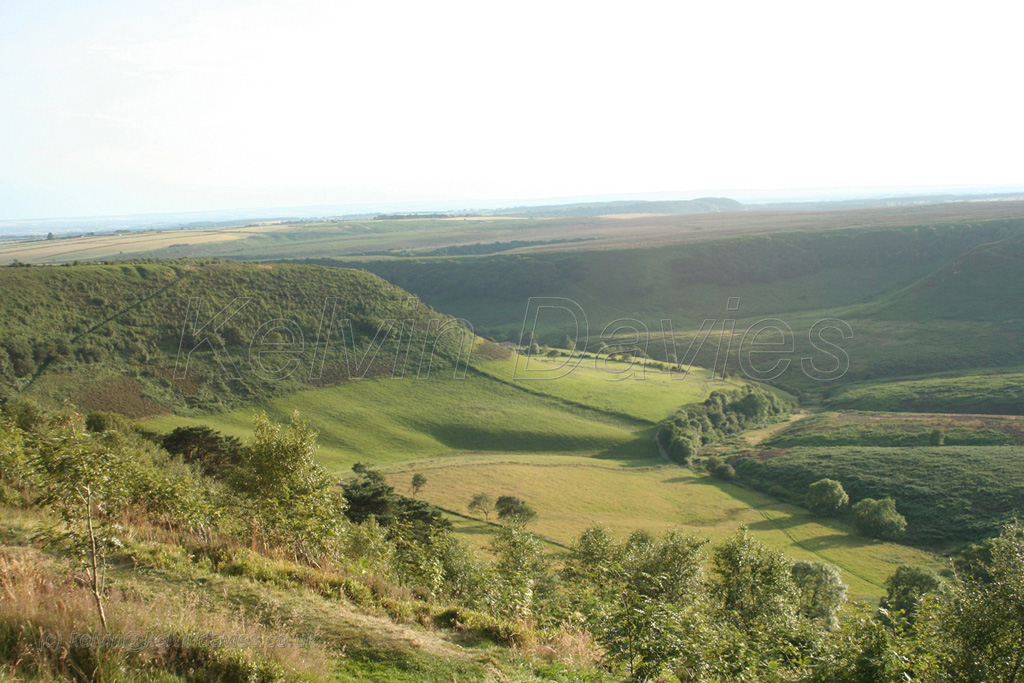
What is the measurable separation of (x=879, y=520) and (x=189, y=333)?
85.1 m

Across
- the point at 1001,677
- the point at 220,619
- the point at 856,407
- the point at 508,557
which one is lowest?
the point at 856,407

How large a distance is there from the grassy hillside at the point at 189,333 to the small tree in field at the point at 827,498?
56.0 meters

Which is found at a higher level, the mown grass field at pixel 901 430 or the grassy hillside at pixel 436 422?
the grassy hillside at pixel 436 422

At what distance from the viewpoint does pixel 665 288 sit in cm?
18812

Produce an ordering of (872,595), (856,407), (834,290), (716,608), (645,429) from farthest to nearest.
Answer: (834,290), (856,407), (645,429), (872,595), (716,608)

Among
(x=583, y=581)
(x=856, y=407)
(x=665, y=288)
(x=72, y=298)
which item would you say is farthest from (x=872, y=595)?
(x=665, y=288)

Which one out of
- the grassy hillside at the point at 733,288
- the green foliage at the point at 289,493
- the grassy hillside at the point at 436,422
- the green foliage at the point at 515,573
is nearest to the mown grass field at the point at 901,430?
the grassy hillside at the point at 436,422

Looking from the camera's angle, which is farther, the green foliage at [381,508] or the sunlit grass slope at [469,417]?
the sunlit grass slope at [469,417]

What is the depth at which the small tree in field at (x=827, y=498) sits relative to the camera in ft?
210

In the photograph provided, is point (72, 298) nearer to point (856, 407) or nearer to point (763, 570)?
point (763, 570)

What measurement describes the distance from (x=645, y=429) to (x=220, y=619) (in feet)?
268

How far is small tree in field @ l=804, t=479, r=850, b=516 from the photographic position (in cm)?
6394

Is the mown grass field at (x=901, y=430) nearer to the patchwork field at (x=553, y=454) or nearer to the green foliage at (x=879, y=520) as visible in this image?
the patchwork field at (x=553, y=454)

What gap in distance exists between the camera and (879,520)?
191ft
